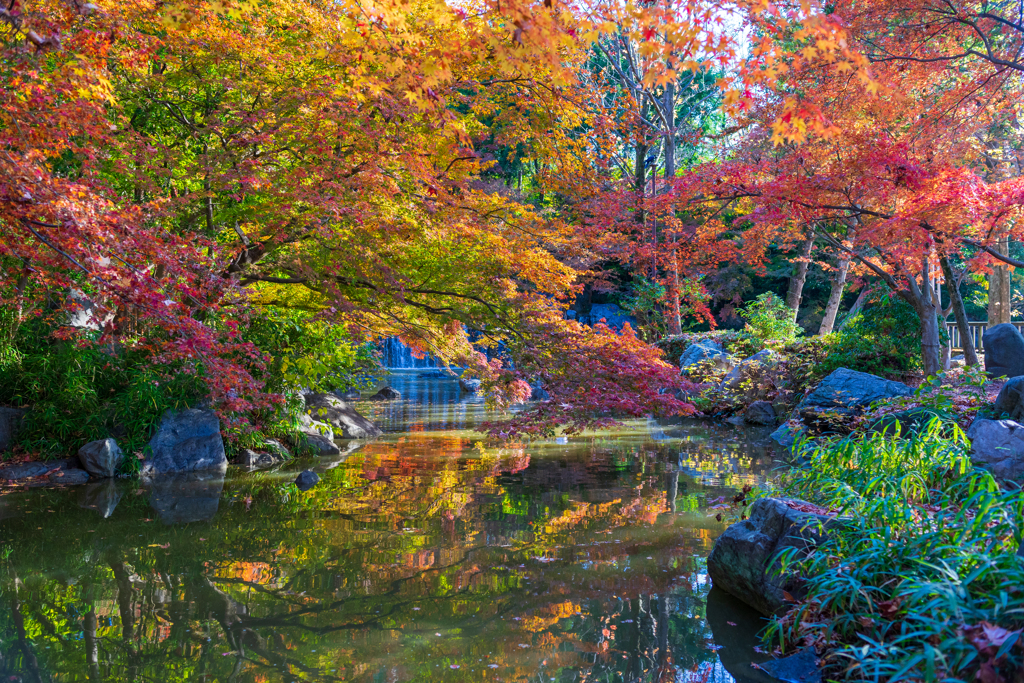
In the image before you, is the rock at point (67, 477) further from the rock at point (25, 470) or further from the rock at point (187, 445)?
the rock at point (187, 445)

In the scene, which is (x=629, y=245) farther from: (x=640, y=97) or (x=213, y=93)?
(x=213, y=93)

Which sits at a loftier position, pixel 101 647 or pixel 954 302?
pixel 954 302

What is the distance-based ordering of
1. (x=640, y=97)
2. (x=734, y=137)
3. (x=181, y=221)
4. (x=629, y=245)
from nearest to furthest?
(x=181, y=221), (x=629, y=245), (x=640, y=97), (x=734, y=137)

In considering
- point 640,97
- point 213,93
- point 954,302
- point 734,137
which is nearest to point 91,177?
point 213,93

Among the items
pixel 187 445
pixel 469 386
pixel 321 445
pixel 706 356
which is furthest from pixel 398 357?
pixel 187 445

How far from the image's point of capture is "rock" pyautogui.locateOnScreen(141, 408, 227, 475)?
809 cm

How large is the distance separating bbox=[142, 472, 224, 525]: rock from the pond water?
4cm

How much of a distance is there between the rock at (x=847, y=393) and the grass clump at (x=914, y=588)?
5.77 metres

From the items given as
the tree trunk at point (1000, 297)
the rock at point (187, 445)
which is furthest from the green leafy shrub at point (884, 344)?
the rock at point (187, 445)

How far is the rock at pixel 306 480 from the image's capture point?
7.49 metres

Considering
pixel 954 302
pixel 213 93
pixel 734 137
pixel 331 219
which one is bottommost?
pixel 954 302

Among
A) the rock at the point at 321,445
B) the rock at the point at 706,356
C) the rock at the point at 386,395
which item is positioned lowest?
the rock at the point at 321,445

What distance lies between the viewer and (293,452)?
9656 millimetres

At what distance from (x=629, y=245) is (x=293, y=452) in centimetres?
751
